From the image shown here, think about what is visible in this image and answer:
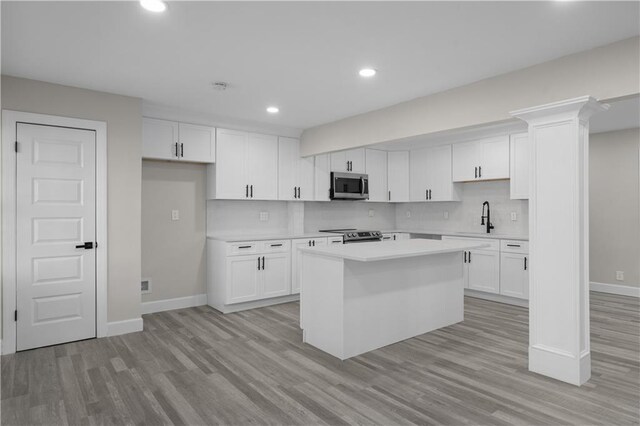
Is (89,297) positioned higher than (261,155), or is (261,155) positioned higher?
(261,155)

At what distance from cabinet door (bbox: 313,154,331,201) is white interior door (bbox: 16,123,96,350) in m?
3.06

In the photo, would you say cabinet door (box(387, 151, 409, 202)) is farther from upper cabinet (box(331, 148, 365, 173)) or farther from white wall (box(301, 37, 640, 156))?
white wall (box(301, 37, 640, 156))

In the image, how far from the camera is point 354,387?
9.07 feet

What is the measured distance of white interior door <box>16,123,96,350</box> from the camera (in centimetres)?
346

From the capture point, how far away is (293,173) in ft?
18.7

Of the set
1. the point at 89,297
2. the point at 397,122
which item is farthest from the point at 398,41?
the point at 89,297

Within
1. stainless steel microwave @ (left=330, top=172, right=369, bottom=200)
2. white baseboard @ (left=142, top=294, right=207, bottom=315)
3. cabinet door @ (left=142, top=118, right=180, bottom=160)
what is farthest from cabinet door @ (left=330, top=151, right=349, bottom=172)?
white baseboard @ (left=142, top=294, right=207, bottom=315)

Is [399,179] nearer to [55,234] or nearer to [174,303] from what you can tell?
[174,303]

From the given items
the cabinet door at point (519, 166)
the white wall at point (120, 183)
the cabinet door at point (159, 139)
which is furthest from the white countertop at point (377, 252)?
the cabinet door at point (159, 139)

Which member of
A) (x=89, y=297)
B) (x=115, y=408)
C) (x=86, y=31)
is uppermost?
(x=86, y=31)

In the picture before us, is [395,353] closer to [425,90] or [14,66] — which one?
[425,90]

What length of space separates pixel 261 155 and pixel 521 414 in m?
4.19

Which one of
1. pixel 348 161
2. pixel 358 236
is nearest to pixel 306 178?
pixel 348 161

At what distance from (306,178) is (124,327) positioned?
3105 mm
